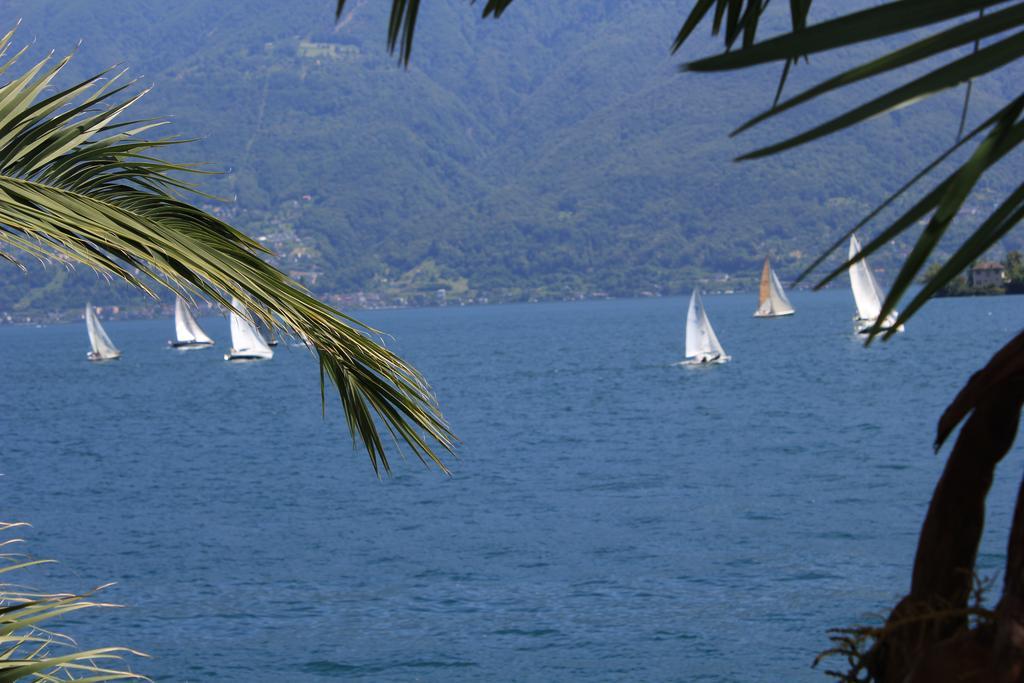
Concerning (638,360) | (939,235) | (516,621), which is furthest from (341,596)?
(638,360)

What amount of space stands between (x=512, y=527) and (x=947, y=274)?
2302cm

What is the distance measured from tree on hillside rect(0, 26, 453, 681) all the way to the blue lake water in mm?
6867

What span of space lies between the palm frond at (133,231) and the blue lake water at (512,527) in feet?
22.4

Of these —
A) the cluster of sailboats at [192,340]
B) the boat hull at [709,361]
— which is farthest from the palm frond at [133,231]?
the cluster of sailboats at [192,340]

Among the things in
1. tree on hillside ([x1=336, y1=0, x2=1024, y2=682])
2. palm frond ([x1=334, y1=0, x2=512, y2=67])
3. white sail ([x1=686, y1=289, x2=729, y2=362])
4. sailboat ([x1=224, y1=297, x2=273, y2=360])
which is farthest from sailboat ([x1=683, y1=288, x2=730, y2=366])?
tree on hillside ([x1=336, y1=0, x2=1024, y2=682])

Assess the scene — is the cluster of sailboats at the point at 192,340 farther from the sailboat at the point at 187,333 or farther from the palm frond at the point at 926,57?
the palm frond at the point at 926,57

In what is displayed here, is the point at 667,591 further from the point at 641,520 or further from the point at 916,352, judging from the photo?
the point at 916,352

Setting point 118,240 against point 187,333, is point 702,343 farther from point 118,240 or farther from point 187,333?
point 118,240

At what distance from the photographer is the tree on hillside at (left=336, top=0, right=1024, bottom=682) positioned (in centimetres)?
79

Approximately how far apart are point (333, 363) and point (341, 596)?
51.8ft

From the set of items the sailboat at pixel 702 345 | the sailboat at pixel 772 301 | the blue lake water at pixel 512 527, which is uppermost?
the sailboat at pixel 772 301

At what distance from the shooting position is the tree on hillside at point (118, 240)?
2467mm

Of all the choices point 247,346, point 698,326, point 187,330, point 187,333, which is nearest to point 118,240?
point 698,326

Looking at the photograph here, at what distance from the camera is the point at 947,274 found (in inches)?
34.9
